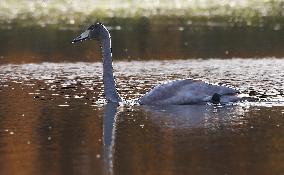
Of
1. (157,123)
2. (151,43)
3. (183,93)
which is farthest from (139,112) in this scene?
(151,43)

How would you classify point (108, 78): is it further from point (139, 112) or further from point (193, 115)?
point (193, 115)

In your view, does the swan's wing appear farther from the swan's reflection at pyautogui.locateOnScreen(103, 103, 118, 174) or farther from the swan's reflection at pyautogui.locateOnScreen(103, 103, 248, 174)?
the swan's reflection at pyautogui.locateOnScreen(103, 103, 118, 174)

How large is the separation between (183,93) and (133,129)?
3.78 m

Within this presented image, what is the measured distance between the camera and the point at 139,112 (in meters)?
21.0

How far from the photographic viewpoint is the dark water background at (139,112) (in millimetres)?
15117

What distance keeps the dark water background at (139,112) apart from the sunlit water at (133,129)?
0.05ft

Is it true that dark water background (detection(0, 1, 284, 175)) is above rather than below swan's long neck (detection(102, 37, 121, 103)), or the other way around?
below

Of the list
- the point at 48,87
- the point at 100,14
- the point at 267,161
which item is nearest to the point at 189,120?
the point at 267,161

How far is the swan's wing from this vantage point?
2205 cm

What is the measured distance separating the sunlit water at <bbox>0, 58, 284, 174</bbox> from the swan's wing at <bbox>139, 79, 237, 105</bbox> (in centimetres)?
38

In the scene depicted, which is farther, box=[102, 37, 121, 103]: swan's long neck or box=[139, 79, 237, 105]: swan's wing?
box=[102, 37, 121, 103]: swan's long neck

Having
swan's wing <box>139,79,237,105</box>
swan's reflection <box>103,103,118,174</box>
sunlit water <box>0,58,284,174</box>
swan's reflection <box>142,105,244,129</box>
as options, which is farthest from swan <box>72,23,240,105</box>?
swan's reflection <box>103,103,118,174</box>

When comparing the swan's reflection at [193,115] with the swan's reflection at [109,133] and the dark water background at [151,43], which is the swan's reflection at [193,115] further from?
the dark water background at [151,43]

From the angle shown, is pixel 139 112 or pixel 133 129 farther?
pixel 139 112
